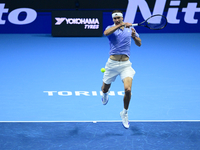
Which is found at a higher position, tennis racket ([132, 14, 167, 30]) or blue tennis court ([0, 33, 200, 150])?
tennis racket ([132, 14, 167, 30])

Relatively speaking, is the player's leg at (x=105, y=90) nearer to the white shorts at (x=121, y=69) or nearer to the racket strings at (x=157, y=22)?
the white shorts at (x=121, y=69)

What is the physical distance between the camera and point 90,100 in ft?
27.4

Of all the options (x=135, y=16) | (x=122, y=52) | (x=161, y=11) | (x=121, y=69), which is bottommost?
(x=135, y=16)

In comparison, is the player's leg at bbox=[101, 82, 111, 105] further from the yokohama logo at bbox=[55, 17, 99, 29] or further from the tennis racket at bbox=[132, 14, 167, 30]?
the yokohama logo at bbox=[55, 17, 99, 29]

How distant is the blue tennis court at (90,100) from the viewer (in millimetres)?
6160

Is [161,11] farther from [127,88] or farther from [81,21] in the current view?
[127,88]

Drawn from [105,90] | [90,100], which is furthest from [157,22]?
[90,100]

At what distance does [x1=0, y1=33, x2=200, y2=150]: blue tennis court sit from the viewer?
6160 mm

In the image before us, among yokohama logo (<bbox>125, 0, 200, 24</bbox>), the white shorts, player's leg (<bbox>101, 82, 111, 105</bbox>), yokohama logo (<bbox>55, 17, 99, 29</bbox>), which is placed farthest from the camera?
yokohama logo (<bbox>125, 0, 200, 24</bbox>)

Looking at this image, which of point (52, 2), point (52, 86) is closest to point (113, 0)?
point (52, 2)

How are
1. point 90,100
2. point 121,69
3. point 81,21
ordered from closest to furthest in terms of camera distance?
point 121,69
point 90,100
point 81,21

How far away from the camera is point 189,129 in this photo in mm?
6555

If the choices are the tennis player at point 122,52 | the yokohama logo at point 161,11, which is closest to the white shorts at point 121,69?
the tennis player at point 122,52

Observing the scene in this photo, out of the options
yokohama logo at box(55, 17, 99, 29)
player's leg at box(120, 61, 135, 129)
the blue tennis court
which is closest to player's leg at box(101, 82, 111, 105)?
the blue tennis court
